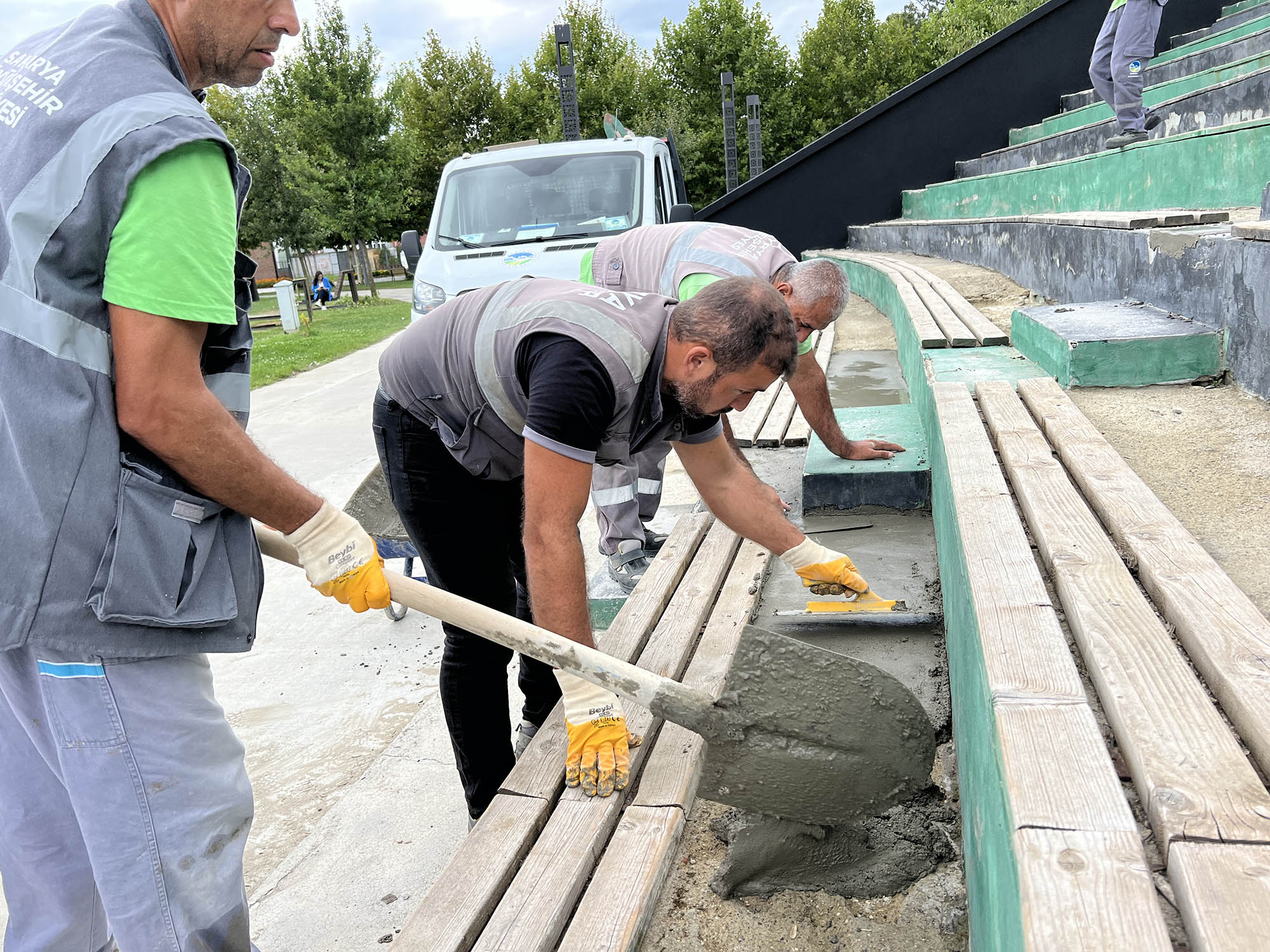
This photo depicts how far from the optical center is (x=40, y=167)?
1371mm

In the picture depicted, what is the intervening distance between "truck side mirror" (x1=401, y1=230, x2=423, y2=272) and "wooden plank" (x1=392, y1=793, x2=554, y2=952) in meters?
5.81

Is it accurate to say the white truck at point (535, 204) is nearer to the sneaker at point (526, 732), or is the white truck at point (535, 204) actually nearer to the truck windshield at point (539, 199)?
the truck windshield at point (539, 199)

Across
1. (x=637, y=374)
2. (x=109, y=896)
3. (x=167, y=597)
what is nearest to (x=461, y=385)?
(x=637, y=374)

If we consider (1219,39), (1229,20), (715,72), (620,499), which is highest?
(715,72)

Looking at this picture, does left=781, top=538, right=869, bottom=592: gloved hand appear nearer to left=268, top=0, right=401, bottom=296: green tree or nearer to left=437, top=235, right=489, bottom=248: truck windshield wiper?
left=437, top=235, right=489, bottom=248: truck windshield wiper

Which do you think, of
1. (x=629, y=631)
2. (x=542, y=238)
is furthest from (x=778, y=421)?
(x=542, y=238)

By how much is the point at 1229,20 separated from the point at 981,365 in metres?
8.25

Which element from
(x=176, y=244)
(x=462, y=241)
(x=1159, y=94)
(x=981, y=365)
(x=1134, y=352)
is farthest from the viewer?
(x=1159, y=94)

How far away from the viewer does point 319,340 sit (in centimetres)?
1634

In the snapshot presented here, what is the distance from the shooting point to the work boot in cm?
390

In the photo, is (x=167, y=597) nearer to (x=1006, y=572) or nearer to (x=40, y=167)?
(x=40, y=167)

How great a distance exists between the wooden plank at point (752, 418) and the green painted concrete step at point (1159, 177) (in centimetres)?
228

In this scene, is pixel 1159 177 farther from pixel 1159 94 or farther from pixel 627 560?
pixel 627 560

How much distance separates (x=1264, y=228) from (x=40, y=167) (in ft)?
9.71
